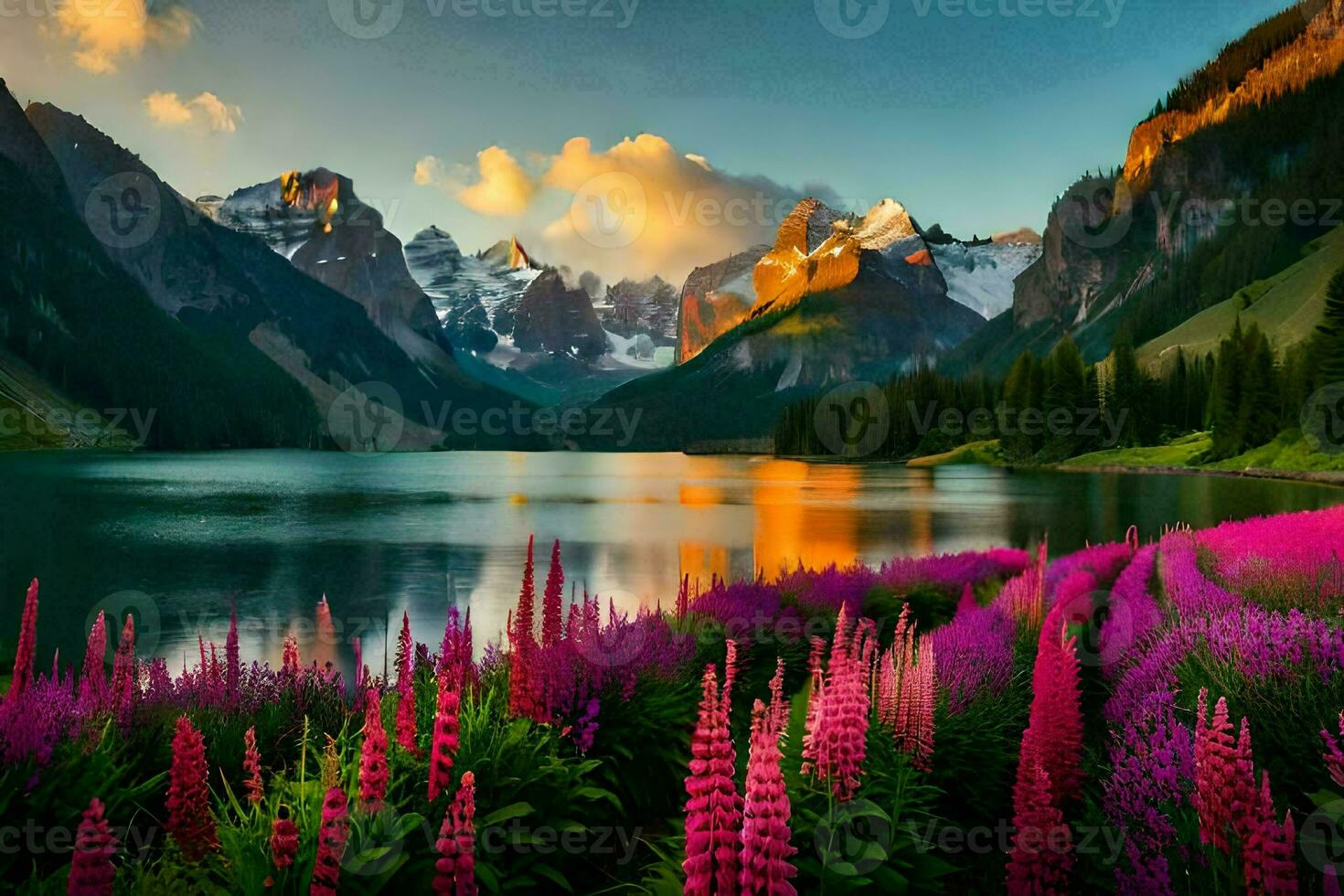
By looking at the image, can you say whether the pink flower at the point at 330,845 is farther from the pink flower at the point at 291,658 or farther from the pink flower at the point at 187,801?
the pink flower at the point at 291,658

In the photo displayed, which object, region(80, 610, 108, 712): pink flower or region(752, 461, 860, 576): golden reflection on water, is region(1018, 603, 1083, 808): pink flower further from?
region(752, 461, 860, 576): golden reflection on water

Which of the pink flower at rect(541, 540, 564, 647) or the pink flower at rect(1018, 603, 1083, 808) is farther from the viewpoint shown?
the pink flower at rect(541, 540, 564, 647)

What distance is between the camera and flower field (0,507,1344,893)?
4.99m

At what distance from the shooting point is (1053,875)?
233 inches

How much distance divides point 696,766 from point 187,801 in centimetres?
399

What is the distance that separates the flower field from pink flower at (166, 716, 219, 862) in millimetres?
39

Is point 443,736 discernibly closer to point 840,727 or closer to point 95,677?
point 840,727

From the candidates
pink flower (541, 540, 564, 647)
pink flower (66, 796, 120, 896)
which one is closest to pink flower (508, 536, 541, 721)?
pink flower (541, 540, 564, 647)

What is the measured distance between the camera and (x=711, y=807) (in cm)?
421

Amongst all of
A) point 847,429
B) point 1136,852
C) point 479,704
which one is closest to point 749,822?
point 1136,852

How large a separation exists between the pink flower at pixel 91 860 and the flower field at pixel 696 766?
2 centimetres

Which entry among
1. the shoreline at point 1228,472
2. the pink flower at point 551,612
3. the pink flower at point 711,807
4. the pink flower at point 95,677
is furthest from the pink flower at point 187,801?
the shoreline at point 1228,472

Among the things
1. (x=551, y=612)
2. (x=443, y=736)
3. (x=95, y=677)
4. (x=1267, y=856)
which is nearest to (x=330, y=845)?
(x=443, y=736)

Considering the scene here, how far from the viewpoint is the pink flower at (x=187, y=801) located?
223 inches
